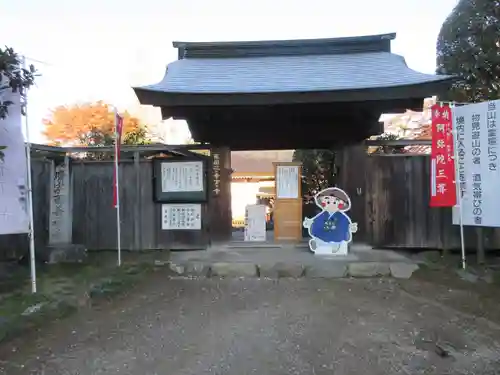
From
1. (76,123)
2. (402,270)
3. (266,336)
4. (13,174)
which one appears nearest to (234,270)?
(402,270)

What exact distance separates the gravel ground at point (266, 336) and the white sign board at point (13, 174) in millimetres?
1521

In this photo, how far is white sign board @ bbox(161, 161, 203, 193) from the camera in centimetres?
916

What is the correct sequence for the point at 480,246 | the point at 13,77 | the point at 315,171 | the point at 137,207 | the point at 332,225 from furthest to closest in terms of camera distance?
the point at 315,171 < the point at 137,207 < the point at 332,225 < the point at 480,246 < the point at 13,77

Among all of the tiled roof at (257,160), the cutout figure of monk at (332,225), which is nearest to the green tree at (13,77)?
the cutout figure of monk at (332,225)

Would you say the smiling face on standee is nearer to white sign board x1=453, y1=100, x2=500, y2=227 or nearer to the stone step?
the stone step

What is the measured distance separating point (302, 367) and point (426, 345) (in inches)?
56.0

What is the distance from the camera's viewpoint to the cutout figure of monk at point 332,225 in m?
8.49

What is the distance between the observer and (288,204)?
10.5 m

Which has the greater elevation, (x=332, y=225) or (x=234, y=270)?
(x=332, y=225)

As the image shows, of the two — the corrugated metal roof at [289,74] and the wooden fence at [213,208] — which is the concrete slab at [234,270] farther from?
the corrugated metal roof at [289,74]

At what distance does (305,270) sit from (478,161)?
335 cm

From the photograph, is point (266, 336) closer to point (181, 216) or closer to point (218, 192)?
point (181, 216)

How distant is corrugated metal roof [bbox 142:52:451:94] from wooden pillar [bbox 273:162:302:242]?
231 cm

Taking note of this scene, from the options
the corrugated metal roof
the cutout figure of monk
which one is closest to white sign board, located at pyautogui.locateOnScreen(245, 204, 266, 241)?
the cutout figure of monk
